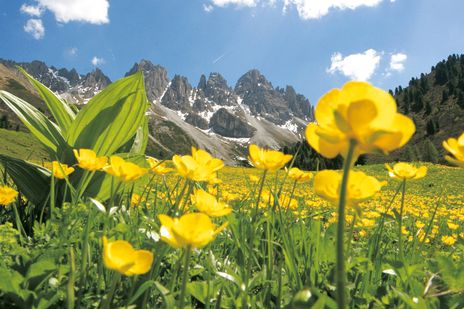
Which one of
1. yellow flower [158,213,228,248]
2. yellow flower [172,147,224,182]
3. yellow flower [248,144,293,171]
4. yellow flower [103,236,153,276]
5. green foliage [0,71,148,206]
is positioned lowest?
yellow flower [103,236,153,276]

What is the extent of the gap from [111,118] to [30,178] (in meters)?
0.79

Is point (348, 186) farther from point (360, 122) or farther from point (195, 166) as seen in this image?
point (195, 166)

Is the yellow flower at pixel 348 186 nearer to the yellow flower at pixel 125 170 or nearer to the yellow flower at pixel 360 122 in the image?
the yellow flower at pixel 360 122

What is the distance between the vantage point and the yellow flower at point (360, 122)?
0.62 metres

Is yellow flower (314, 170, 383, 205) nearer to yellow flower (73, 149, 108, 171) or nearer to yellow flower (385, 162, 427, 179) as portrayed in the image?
yellow flower (385, 162, 427, 179)

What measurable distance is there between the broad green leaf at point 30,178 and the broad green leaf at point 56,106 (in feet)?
1.32

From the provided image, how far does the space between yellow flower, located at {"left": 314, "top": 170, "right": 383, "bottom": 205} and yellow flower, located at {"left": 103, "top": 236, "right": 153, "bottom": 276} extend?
438 millimetres

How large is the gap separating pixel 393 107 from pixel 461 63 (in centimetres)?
13512

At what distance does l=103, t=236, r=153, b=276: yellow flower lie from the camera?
0.82 meters

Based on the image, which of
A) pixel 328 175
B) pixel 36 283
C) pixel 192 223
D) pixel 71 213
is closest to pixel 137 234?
pixel 71 213

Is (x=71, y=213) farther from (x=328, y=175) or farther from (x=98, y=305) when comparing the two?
(x=328, y=175)

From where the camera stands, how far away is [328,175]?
893 mm

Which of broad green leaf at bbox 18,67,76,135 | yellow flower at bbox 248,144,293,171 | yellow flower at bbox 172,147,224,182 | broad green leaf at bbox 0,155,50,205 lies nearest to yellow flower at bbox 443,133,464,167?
yellow flower at bbox 248,144,293,171

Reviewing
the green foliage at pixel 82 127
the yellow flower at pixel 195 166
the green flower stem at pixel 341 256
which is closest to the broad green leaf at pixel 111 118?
the green foliage at pixel 82 127
